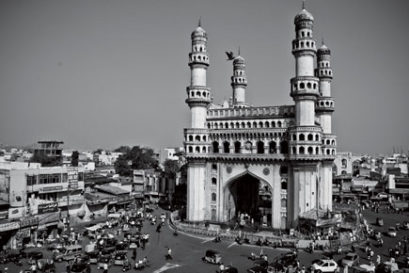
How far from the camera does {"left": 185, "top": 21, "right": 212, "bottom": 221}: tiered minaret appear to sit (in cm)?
4950

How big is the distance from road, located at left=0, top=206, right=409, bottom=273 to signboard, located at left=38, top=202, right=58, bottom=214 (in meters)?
7.96

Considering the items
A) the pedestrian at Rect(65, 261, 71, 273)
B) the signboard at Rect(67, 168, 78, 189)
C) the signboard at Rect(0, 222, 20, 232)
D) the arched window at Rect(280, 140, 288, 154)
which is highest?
the arched window at Rect(280, 140, 288, 154)

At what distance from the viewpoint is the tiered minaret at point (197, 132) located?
4950 cm

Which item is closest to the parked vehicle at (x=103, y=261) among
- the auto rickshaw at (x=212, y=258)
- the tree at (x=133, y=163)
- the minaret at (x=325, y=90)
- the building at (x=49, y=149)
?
the auto rickshaw at (x=212, y=258)

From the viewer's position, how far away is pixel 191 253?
3597 cm

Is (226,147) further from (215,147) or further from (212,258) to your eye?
(212,258)

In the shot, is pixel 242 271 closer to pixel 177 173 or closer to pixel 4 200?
pixel 4 200

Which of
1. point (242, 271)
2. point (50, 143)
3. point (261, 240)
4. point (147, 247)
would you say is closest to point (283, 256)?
point (242, 271)

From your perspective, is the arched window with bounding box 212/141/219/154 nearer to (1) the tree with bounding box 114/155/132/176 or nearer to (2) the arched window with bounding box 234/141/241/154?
(2) the arched window with bounding box 234/141/241/154

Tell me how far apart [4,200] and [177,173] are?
35845 millimetres

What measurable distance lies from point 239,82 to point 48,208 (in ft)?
118

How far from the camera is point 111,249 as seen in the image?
34281 mm

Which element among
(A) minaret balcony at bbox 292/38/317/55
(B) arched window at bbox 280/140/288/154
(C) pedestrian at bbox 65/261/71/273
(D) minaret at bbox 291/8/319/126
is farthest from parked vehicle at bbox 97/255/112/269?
(A) minaret balcony at bbox 292/38/317/55

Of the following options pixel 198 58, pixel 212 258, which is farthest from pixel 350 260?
pixel 198 58
